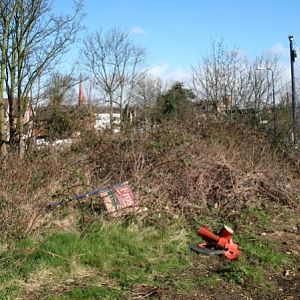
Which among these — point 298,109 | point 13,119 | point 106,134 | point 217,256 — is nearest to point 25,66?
point 13,119

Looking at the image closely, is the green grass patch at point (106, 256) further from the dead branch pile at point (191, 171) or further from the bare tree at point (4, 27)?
the bare tree at point (4, 27)

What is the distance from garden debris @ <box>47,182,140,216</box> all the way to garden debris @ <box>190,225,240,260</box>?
1.58 metres

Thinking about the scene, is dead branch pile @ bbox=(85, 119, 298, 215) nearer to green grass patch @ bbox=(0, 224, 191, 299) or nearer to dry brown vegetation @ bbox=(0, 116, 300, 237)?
dry brown vegetation @ bbox=(0, 116, 300, 237)

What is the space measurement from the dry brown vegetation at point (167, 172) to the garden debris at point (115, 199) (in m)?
0.27

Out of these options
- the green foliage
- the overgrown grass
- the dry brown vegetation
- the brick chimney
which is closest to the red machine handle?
the overgrown grass

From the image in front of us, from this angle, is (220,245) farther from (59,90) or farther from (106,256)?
(59,90)

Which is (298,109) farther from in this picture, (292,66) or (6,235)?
(6,235)

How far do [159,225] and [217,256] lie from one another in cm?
153

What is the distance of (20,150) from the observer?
10.3 m

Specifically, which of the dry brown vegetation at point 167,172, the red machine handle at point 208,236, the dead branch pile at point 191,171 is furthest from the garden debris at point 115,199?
the red machine handle at point 208,236

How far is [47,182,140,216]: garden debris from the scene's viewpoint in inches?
347

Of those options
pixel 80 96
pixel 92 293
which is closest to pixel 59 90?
pixel 80 96

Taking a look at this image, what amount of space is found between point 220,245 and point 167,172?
331 centimetres

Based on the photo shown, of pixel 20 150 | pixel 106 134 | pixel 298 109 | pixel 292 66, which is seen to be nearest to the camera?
pixel 20 150
